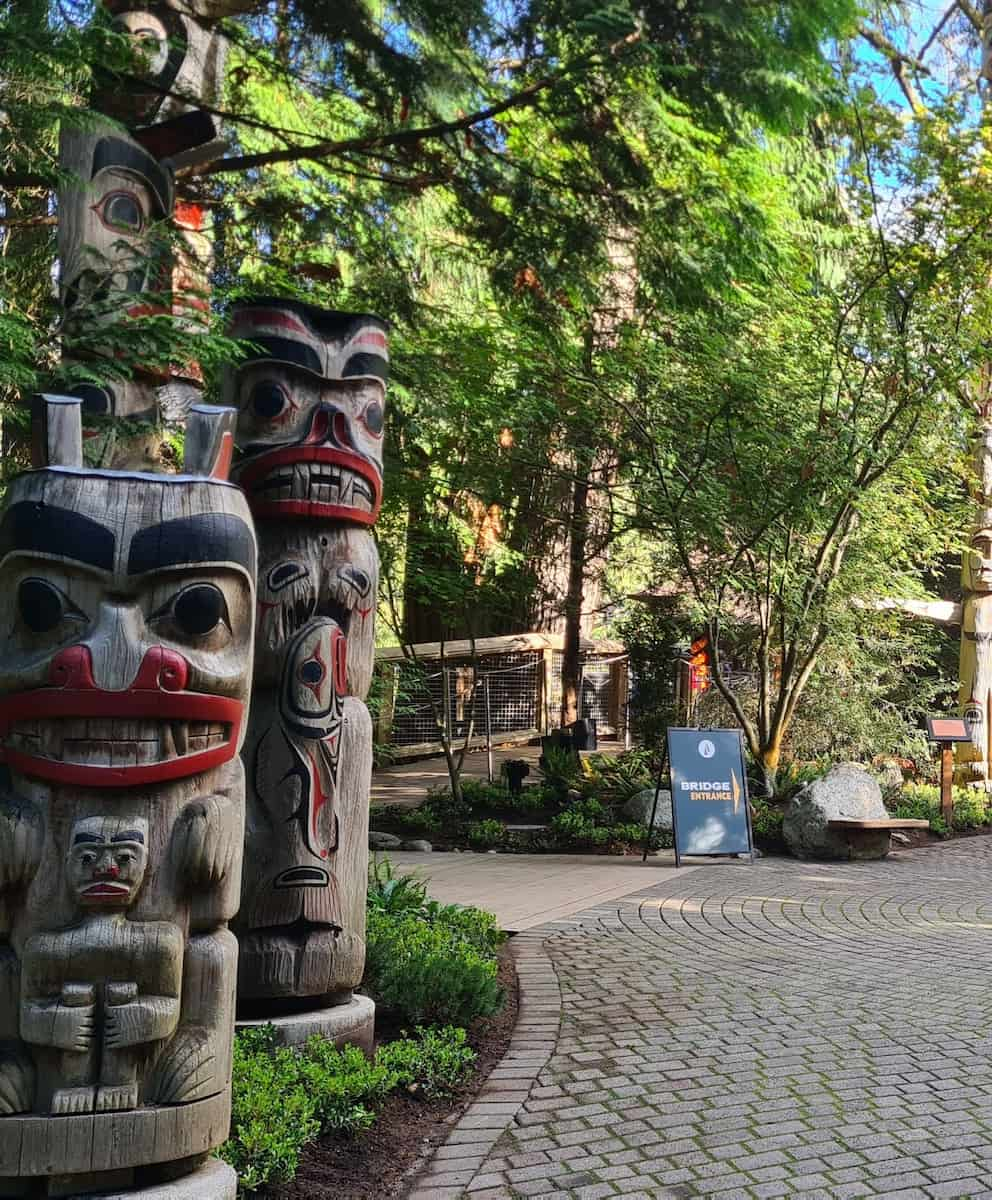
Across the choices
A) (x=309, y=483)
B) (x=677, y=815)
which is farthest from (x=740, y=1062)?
(x=677, y=815)

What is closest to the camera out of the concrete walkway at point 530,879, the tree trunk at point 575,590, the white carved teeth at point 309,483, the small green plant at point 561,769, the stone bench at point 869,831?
the white carved teeth at point 309,483

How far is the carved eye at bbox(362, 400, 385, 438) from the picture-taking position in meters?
5.05

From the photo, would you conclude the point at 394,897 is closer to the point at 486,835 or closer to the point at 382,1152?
the point at 382,1152

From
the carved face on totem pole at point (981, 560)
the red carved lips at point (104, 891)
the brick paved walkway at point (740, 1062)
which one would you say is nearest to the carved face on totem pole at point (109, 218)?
the red carved lips at point (104, 891)

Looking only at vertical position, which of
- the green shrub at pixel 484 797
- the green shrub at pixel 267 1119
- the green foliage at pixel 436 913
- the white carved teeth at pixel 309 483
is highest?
the white carved teeth at pixel 309 483

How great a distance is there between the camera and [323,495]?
484 cm

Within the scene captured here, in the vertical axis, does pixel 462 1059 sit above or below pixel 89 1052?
below

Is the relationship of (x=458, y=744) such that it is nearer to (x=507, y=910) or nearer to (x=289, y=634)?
(x=507, y=910)

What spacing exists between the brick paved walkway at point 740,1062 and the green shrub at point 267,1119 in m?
0.47

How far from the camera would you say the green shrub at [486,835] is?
1213cm

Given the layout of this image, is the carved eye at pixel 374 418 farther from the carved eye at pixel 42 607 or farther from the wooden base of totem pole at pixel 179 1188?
the wooden base of totem pole at pixel 179 1188

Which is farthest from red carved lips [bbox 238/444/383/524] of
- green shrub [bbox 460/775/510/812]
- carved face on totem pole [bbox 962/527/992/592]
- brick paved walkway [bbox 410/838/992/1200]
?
carved face on totem pole [bbox 962/527/992/592]

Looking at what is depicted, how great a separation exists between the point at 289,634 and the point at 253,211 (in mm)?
4499

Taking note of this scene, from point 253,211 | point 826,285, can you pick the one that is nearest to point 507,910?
point 253,211
